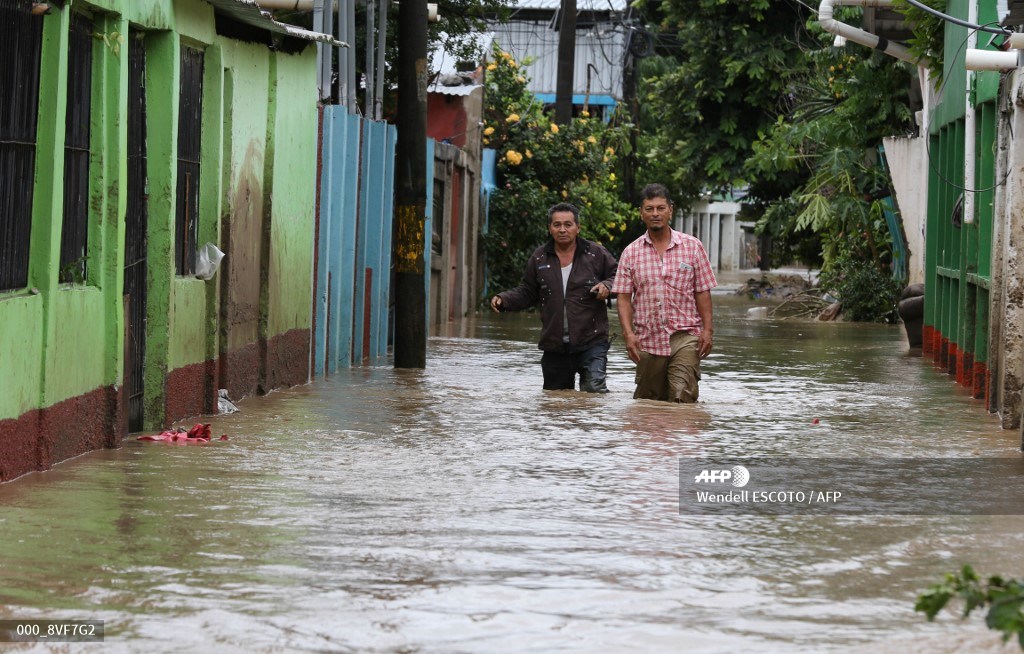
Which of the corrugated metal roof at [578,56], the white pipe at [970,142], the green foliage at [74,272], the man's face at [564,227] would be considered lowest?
the green foliage at [74,272]

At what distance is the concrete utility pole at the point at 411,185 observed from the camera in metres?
14.1

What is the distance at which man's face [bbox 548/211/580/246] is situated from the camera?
1169 cm

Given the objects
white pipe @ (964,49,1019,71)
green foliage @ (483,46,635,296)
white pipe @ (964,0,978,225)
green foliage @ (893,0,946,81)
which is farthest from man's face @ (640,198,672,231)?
green foliage @ (483,46,635,296)

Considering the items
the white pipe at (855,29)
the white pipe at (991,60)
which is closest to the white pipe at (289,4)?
the white pipe at (991,60)

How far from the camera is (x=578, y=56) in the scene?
43938mm

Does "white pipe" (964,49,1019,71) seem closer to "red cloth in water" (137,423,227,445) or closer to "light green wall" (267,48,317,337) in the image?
"light green wall" (267,48,317,337)

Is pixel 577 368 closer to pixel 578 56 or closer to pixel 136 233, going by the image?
pixel 136 233

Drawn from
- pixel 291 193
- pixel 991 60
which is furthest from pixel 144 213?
pixel 991 60

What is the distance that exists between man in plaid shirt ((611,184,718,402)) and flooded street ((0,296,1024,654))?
442 millimetres

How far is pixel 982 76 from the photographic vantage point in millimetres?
12773

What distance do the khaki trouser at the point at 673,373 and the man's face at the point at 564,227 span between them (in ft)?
3.79

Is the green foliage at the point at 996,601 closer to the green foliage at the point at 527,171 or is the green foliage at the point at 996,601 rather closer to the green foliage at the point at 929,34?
the green foliage at the point at 929,34

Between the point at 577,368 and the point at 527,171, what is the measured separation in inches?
592

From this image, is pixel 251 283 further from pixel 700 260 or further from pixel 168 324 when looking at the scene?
pixel 700 260
